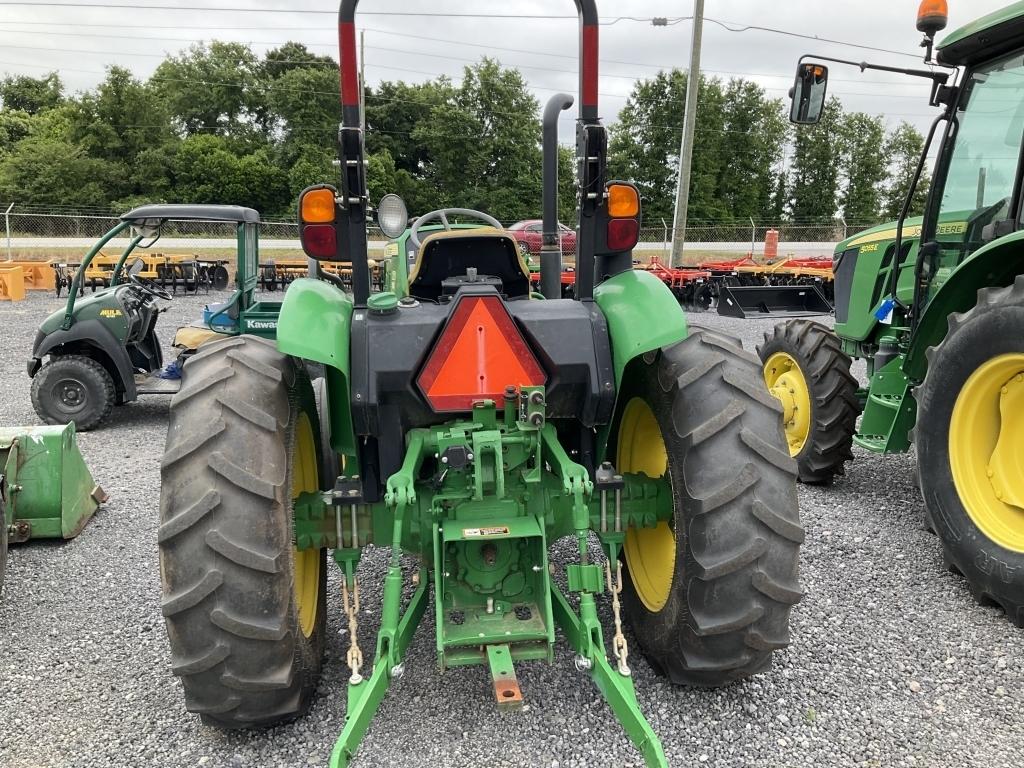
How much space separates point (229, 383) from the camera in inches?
98.2

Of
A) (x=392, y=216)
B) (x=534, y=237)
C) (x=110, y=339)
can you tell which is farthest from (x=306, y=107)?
(x=392, y=216)

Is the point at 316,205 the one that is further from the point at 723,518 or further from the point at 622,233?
the point at 723,518

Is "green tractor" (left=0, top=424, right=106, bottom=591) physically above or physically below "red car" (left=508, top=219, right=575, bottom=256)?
below

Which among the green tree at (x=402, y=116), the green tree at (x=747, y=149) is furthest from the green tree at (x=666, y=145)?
the green tree at (x=402, y=116)

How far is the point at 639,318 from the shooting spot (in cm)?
269

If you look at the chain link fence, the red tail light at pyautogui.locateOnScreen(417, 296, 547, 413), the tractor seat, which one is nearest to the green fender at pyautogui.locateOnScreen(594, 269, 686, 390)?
the red tail light at pyautogui.locateOnScreen(417, 296, 547, 413)

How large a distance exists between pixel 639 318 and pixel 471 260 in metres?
0.99

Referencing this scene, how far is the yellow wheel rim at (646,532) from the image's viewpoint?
9.79 ft

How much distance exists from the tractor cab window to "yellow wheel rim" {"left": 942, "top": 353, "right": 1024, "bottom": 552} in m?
1.13

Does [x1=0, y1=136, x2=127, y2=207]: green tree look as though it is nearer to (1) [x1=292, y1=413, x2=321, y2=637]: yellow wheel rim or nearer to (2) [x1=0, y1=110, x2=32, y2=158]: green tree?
(2) [x1=0, y1=110, x2=32, y2=158]: green tree

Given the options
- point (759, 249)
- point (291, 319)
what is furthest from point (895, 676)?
point (759, 249)

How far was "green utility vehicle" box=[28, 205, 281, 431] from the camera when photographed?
6820 millimetres

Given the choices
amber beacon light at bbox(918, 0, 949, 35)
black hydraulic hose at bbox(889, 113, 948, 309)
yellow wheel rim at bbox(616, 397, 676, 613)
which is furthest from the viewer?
black hydraulic hose at bbox(889, 113, 948, 309)

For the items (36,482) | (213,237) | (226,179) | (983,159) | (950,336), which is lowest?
(36,482)
